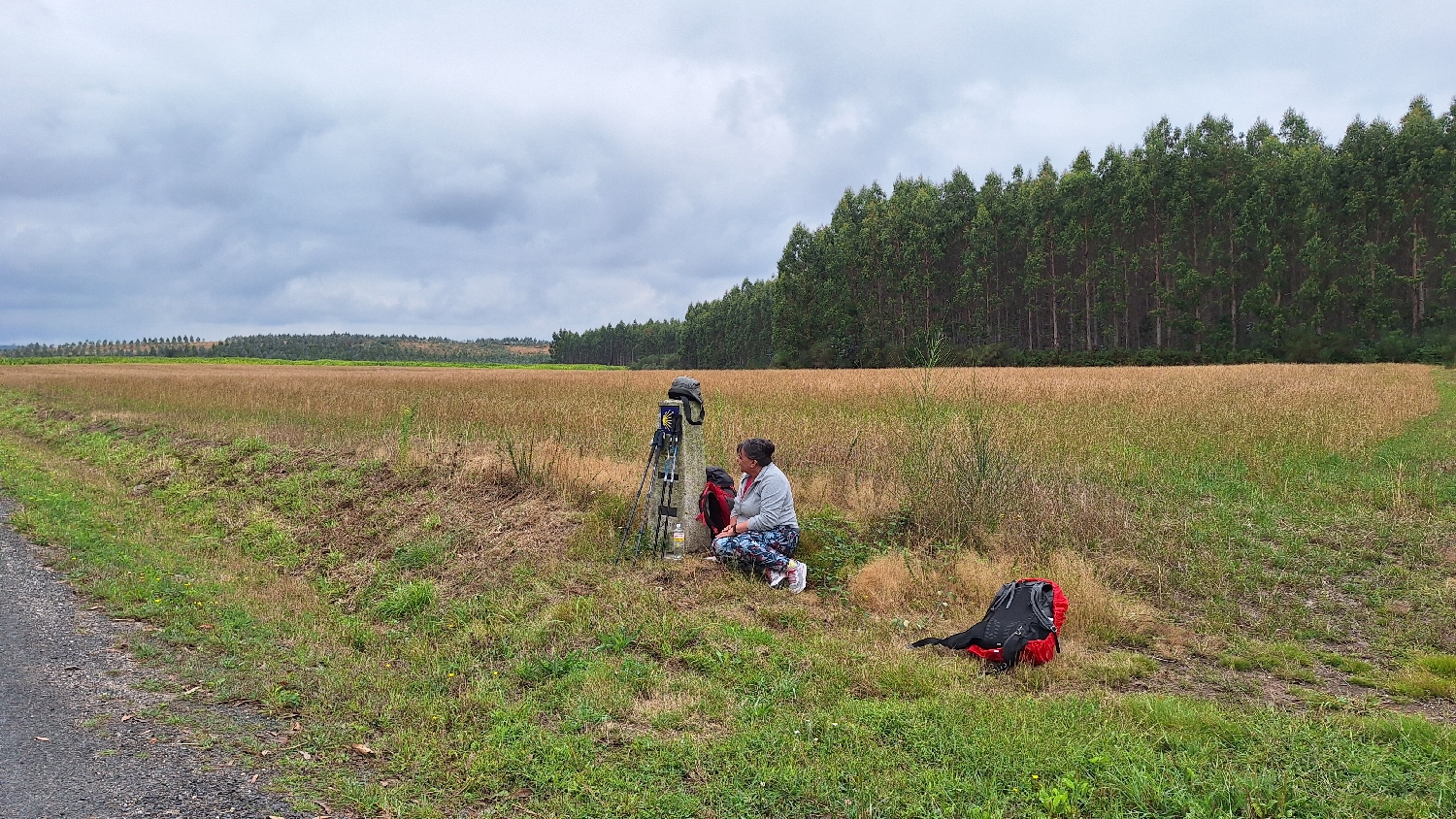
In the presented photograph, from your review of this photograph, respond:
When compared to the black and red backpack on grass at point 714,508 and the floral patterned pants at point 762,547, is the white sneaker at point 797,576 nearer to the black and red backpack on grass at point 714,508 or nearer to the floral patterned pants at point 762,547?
the floral patterned pants at point 762,547

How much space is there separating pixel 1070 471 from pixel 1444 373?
116 ft

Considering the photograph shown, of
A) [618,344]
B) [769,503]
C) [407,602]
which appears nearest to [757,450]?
[769,503]

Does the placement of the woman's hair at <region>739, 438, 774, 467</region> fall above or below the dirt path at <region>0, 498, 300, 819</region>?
above

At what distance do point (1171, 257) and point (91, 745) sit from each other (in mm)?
64440

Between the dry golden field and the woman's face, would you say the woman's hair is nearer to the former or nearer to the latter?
the woman's face

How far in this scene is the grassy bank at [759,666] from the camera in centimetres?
360

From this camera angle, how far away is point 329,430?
50.3 feet

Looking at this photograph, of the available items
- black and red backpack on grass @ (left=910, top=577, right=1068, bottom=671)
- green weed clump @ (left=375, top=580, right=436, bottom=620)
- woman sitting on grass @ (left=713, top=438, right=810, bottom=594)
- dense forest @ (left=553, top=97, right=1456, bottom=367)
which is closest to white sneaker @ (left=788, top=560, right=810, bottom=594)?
woman sitting on grass @ (left=713, top=438, right=810, bottom=594)

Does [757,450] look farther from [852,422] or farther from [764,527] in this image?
[852,422]

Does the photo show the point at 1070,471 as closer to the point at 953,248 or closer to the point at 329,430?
the point at 329,430

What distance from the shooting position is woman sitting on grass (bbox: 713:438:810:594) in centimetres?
695

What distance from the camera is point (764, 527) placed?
7.05m

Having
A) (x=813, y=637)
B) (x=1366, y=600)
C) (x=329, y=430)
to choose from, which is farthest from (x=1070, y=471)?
(x=329, y=430)

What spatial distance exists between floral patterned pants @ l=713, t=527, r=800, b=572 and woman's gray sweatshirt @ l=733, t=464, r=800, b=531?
68 mm
